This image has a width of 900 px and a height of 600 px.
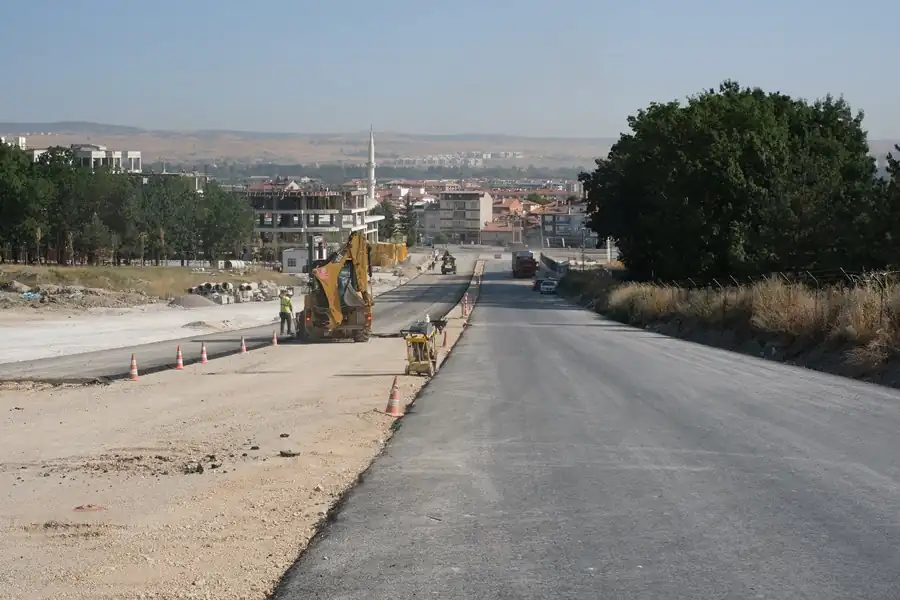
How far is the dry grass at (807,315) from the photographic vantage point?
22812 millimetres

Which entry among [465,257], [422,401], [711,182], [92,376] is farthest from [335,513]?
[465,257]

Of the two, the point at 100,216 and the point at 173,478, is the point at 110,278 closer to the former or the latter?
the point at 100,216

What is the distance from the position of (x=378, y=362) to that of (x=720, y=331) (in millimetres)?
13014

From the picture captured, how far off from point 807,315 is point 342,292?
1602 cm

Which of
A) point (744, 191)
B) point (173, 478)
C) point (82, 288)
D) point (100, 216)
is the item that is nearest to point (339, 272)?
point (173, 478)

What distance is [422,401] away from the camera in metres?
19.6

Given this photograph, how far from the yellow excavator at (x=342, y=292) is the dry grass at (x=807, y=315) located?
1207 centimetres

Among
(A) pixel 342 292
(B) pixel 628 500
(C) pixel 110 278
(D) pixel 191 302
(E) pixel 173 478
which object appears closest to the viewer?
(B) pixel 628 500

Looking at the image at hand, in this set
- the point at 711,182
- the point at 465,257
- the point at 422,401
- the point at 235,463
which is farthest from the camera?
the point at 465,257

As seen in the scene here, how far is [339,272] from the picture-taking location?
38.0m

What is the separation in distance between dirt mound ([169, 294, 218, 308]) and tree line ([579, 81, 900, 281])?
27.7 metres

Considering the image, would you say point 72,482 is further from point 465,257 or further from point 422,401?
point 465,257

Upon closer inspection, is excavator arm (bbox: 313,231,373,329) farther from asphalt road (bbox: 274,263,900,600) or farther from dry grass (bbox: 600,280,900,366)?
asphalt road (bbox: 274,263,900,600)

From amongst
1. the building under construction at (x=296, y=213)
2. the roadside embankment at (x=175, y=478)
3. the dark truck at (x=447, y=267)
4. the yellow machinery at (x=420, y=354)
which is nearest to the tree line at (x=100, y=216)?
the dark truck at (x=447, y=267)
